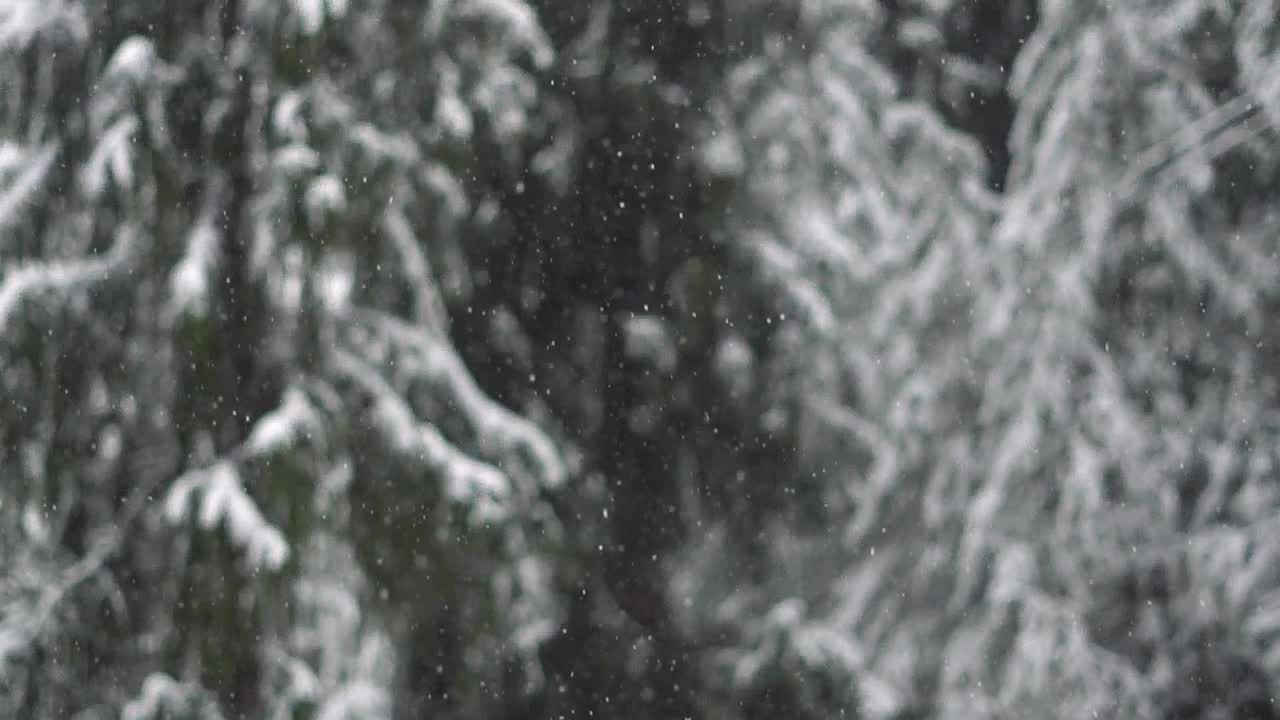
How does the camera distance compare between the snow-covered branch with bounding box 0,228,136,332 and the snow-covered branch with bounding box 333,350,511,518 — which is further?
the snow-covered branch with bounding box 333,350,511,518

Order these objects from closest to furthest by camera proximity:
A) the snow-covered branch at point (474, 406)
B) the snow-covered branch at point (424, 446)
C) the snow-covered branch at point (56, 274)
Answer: the snow-covered branch at point (56, 274), the snow-covered branch at point (424, 446), the snow-covered branch at point (474, 406)

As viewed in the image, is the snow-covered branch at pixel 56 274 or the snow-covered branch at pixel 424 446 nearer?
the snow-covered branch at pixel 56 274

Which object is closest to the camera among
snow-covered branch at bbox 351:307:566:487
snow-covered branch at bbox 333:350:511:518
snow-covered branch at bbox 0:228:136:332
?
snow-covered branch at bbox 0:228:136:332

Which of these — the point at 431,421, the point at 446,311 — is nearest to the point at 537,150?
the point at 446,311

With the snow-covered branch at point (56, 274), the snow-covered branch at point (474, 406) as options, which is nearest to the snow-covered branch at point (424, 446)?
the snow-covered branch at point (474, 406)

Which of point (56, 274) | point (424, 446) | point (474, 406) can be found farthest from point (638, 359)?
point (56, 274)

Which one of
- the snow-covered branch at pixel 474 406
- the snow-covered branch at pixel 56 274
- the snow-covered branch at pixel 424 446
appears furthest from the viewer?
the snow-covered branch at pixel 474 406

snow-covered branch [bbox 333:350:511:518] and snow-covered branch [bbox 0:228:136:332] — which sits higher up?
snow-covered branch [bbox 0:228:136:332]

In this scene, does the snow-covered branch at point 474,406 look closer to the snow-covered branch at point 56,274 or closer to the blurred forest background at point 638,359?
the blurred forest background at point 638,359

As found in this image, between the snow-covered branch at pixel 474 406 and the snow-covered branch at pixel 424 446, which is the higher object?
the snow-covered branch at pixel 474 406

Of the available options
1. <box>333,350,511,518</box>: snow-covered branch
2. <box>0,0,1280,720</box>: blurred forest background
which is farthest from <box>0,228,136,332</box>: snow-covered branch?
<box>333,350,511,518</box>: snow-covered branch

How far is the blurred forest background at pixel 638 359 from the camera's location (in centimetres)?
368

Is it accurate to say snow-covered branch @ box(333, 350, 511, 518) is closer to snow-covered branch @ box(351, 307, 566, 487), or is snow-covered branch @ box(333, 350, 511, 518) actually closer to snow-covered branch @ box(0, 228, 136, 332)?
snow-covered branch @ box(351, 307, 566, 487)

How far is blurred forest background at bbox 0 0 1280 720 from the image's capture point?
368cm
